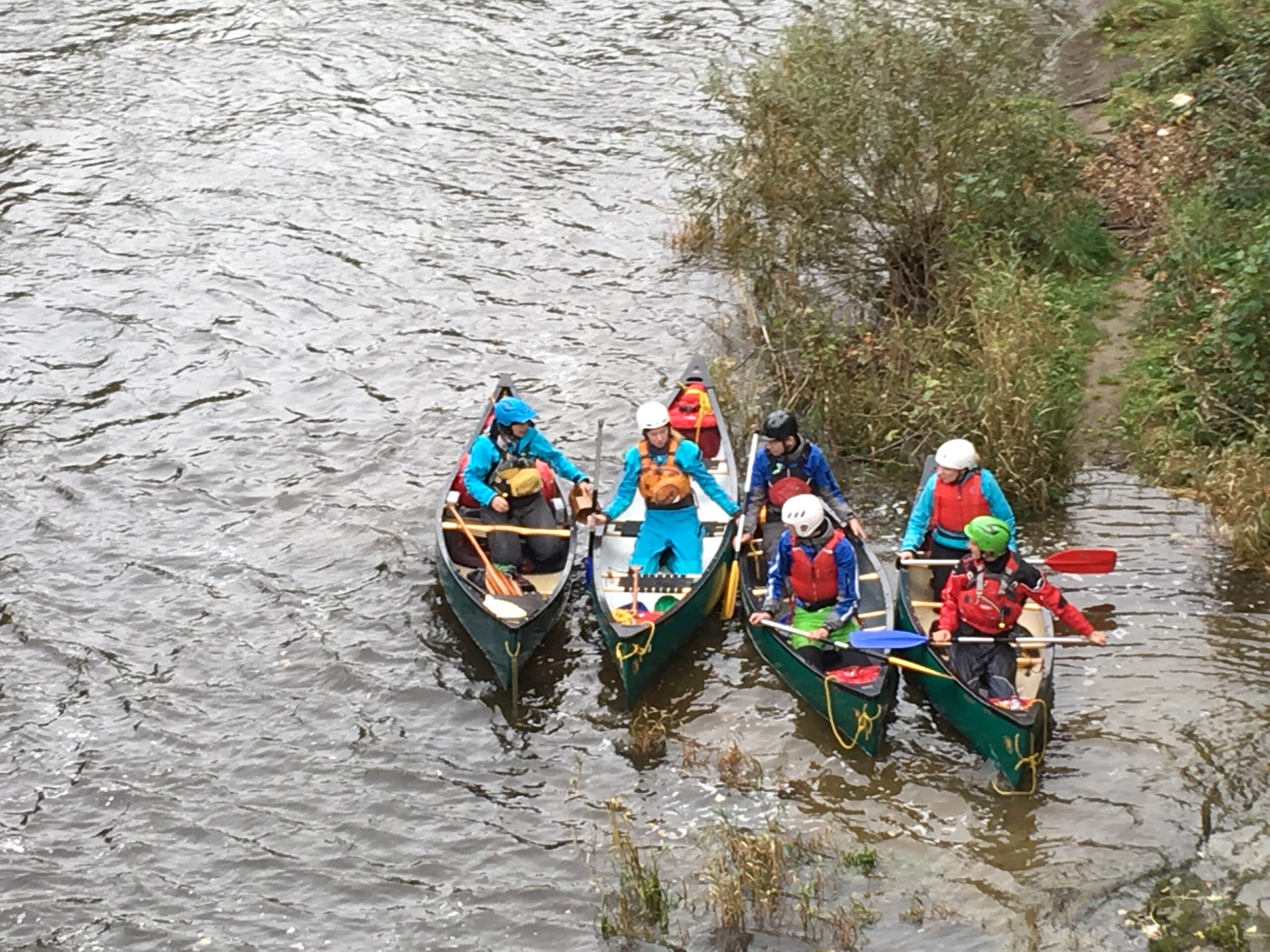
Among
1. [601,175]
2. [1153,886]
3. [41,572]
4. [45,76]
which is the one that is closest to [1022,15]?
[601,175]

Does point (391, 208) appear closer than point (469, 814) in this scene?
No

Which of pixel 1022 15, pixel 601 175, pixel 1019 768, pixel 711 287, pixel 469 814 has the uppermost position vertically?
pixel 1022 15

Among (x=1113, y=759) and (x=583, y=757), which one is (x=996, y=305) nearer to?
(x=1113, y=759)

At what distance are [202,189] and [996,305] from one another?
11.3 m

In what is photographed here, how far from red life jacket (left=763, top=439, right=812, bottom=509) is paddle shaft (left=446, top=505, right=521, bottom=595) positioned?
2243mm

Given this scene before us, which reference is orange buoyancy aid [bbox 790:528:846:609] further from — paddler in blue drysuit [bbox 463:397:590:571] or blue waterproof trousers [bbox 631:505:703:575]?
paddler in blue drysuit [bbox 463:397:590:571]

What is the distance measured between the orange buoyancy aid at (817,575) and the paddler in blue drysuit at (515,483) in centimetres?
213

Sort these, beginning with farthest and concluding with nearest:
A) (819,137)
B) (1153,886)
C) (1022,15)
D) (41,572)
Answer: (1022,15) → (819,137) → (41,572) → (1153,886)

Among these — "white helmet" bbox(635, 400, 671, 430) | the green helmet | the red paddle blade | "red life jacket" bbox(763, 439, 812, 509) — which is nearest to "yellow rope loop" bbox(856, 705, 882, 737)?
the green helmet

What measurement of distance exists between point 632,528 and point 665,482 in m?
0.78

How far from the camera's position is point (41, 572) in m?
Result: 12.9

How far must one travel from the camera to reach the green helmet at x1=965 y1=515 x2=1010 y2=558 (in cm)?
995

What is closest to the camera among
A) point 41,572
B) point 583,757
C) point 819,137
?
point 583,757

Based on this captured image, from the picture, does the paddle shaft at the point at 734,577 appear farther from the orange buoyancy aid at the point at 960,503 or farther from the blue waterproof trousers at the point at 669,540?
the orange buoyancy aid at the point at 960,503
